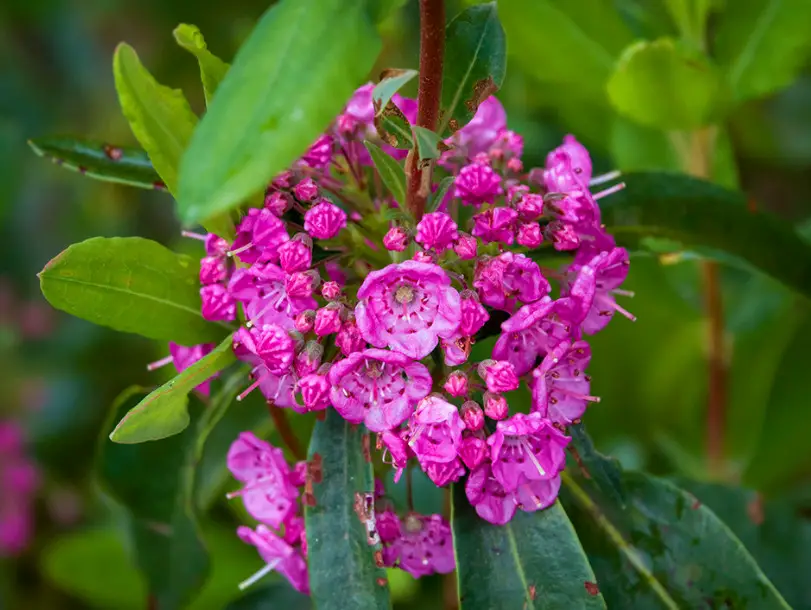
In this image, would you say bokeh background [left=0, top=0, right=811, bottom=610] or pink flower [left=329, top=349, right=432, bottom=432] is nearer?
pink flower [left=329, top=349, right=432, bottom=432]

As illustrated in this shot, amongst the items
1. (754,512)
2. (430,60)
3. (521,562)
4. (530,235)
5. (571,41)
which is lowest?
(754,512)

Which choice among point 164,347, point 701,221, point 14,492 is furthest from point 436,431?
point 14,492

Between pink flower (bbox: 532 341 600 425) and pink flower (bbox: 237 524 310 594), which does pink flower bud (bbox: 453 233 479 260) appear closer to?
pink flower (bbox: 532 341 600 425)

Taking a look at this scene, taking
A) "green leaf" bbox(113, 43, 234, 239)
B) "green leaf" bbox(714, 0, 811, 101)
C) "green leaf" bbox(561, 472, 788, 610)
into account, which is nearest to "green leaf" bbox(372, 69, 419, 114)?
"green leaf" bbox(113, 43, 234, 239)

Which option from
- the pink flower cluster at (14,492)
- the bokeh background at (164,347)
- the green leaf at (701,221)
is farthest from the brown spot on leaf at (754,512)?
the pink flower cluster at (14,492)

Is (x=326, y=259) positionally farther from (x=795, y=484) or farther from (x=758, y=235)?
(x=795, y=484)

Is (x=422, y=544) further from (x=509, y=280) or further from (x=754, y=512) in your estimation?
(x=754, y=512)

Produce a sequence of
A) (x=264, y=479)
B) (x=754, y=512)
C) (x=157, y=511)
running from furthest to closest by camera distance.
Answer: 1. (x=754, y=512)
2. (x=157, y=511)
3. (x=264, y=479)
